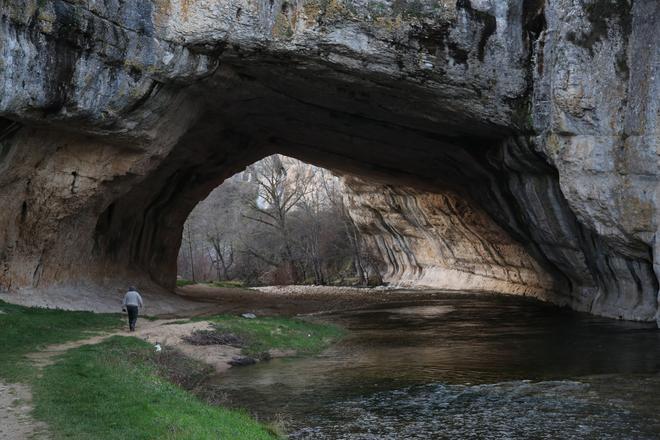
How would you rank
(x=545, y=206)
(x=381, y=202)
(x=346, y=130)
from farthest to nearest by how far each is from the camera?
1. (x=381, y=202)
2. (x=346, y=130)
3. (x=545, y=206)

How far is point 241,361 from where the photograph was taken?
61.7 ft

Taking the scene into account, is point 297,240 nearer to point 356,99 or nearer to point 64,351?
point 356,99

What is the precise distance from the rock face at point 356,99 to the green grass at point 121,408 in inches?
345

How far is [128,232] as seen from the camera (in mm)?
32125

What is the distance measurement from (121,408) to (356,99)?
16.4 meters

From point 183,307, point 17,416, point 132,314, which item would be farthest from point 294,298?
point 17,416

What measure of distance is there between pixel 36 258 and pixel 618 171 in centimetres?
1910

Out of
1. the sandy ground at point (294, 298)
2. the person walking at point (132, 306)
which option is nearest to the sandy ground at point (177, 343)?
the person walking at point (132, 306)

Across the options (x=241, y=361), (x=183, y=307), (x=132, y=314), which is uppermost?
(x=132, y=314)

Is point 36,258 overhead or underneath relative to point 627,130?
underneath

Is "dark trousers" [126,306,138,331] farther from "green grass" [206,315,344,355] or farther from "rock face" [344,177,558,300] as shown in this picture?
"rock face" [344,177,558,300]

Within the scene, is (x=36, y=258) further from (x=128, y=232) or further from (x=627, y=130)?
(x=627, y=130)

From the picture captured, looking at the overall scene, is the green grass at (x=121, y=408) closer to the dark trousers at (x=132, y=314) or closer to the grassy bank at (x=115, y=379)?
the grassy bank at (x=115, y=379)

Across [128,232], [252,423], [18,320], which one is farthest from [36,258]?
[252,423]
